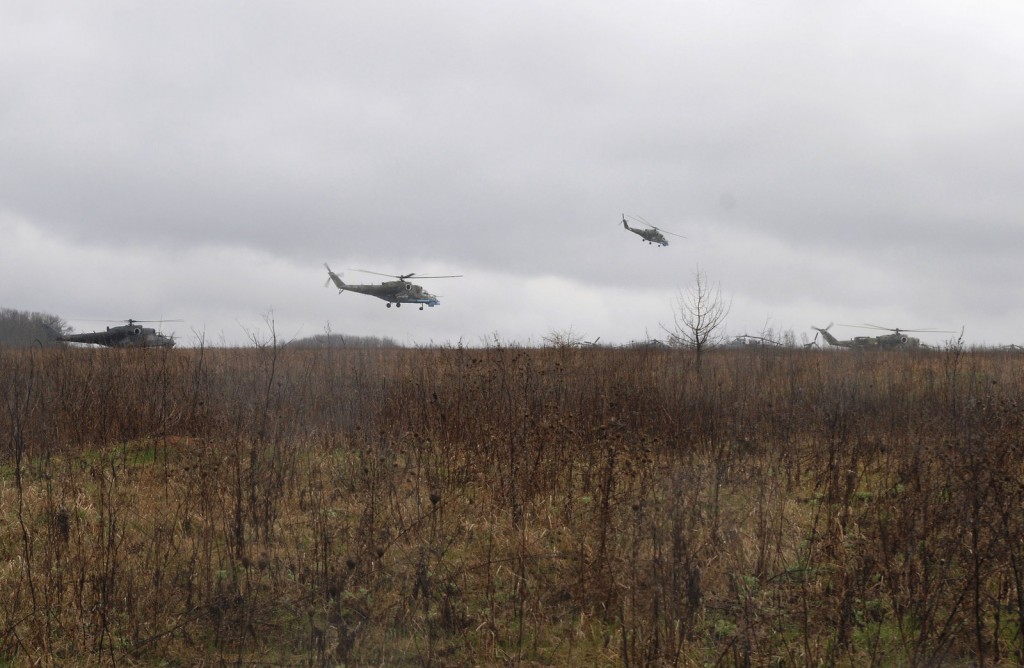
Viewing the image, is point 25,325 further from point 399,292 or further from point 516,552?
point 516,552

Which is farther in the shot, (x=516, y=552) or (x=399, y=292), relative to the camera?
(x=399, y=292)

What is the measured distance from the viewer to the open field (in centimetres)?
457

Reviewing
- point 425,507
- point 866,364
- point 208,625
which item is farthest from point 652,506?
point 866,364

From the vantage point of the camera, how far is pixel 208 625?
4.93 meters

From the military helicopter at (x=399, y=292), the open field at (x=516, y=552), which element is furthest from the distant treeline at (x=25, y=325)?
the open field at (x=516, y=552)

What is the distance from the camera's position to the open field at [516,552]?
180 inches

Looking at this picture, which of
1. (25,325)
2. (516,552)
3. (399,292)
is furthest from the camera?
(25,325)

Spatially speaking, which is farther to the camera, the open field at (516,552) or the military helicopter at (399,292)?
the military helicopter at (399,292)

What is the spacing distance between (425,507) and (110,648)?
2702 millimetres

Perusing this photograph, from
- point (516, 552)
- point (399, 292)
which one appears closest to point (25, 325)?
point (399, 292)

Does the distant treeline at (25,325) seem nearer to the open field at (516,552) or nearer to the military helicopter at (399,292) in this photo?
the military helicopter at (399,292)

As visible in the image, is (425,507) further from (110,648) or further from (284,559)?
(110,648)

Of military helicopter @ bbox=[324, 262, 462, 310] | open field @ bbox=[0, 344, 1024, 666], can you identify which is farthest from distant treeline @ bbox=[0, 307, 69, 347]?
open field @ bbox=[0, 344, 1024, 666]

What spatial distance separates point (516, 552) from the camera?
5.82 meters
